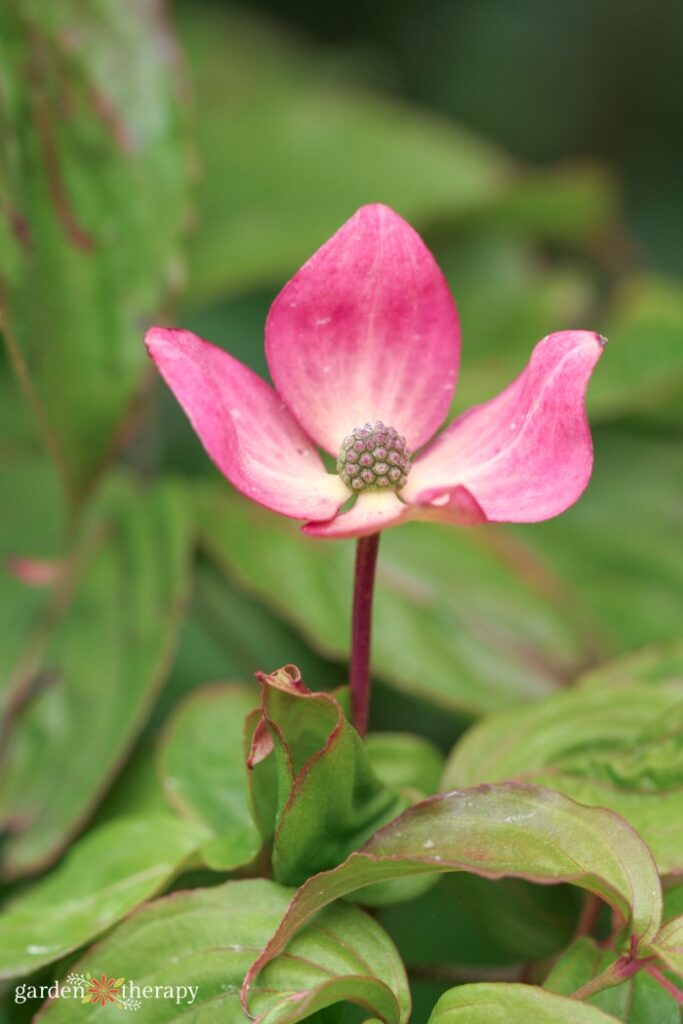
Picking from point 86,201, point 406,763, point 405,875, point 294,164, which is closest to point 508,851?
point 405,875

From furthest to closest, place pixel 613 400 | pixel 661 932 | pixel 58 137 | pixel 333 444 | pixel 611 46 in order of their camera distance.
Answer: pixel 611 46
pixel 613 400
pixel 58 137
pixel 333 444
pixel 661 932

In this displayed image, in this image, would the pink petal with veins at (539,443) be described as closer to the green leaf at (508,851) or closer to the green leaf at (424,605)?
the green leaf at (508,851)

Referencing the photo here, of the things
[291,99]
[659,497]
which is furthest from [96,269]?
[291,99]

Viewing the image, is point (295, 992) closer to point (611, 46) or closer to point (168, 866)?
point (168, 866)

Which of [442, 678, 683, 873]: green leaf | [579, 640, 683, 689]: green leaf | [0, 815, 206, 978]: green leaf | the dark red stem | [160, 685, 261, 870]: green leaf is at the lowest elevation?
[0, 815, 206, 978]: green leaf

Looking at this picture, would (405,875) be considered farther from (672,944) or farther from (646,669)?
(646,669)

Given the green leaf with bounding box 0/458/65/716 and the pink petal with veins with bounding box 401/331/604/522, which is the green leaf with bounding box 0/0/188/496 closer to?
the green leaf with bounding box 0/458/65/716

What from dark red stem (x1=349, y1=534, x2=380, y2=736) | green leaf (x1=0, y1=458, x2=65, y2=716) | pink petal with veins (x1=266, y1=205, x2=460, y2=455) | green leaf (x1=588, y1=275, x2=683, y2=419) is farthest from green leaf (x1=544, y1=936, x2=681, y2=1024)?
green leaf (x1=588, y1=275, x2=683, y2=419)
